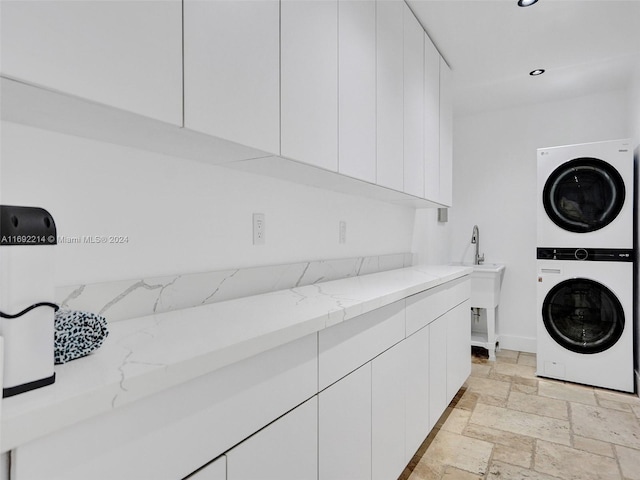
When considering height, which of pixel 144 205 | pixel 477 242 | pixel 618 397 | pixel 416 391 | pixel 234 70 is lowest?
pixel 618 397

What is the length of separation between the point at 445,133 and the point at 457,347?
1594mm

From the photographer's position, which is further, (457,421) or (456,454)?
(457,421)

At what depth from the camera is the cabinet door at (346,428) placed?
1.16m

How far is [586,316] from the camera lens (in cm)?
315

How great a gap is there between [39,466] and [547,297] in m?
3.61

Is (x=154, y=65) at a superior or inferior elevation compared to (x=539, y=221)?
superior

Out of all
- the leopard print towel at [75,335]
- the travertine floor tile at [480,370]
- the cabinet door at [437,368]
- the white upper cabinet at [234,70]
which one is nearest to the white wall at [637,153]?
the travertine floor tile at [480,370]

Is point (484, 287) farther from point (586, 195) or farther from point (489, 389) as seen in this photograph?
point (586, 195)

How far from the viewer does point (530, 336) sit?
398cm

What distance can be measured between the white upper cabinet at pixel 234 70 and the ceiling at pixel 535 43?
1446mm

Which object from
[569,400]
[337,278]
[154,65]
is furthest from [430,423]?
[154,65]

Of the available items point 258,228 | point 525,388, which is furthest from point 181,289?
point 525,388

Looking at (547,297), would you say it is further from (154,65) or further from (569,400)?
(154,65)

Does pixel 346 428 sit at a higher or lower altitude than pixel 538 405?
higher
